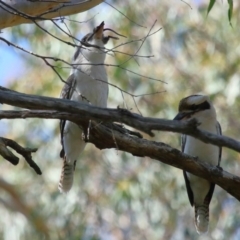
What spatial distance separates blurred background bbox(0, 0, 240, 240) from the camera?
870 centimetres

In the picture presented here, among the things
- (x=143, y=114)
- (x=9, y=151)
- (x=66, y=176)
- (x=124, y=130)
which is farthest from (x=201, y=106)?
(x=143, y=114)

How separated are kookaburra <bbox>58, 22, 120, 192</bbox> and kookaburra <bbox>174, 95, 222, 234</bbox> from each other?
→ 61cm

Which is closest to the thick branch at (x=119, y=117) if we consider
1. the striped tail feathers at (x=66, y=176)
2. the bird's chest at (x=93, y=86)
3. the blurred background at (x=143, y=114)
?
the bird's chest at (x=93, y=86)

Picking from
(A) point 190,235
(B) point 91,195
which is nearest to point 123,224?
(B) point 91,195

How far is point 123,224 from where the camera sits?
10.8m

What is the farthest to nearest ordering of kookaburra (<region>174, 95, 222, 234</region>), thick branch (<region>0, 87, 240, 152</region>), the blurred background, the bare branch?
1. the blurred background
2. kookaburra (<region>174, 95, 222, 234</region>)
3. the bare branch
4. thick branch (<region>0, 87, 240, 152</region>)

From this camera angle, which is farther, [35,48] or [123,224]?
[123,224]

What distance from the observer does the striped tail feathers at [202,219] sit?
5.27m

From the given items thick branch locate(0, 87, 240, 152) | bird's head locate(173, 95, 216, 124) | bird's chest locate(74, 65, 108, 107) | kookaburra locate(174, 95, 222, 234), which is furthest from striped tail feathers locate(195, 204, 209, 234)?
thick branch locate(0, 87, 240, 152)

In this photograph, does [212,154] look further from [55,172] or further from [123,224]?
[123,224]

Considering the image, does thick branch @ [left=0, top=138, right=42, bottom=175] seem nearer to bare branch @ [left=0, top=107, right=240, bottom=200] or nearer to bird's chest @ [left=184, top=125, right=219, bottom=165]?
bare branch @ [left=0, top=107, right=240, bottom=200]

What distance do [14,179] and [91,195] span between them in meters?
1.10

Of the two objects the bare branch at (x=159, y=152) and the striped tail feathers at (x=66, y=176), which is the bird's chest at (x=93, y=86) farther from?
the bare branch at (x=159, y=152)

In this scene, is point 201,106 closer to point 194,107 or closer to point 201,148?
point 194,107
